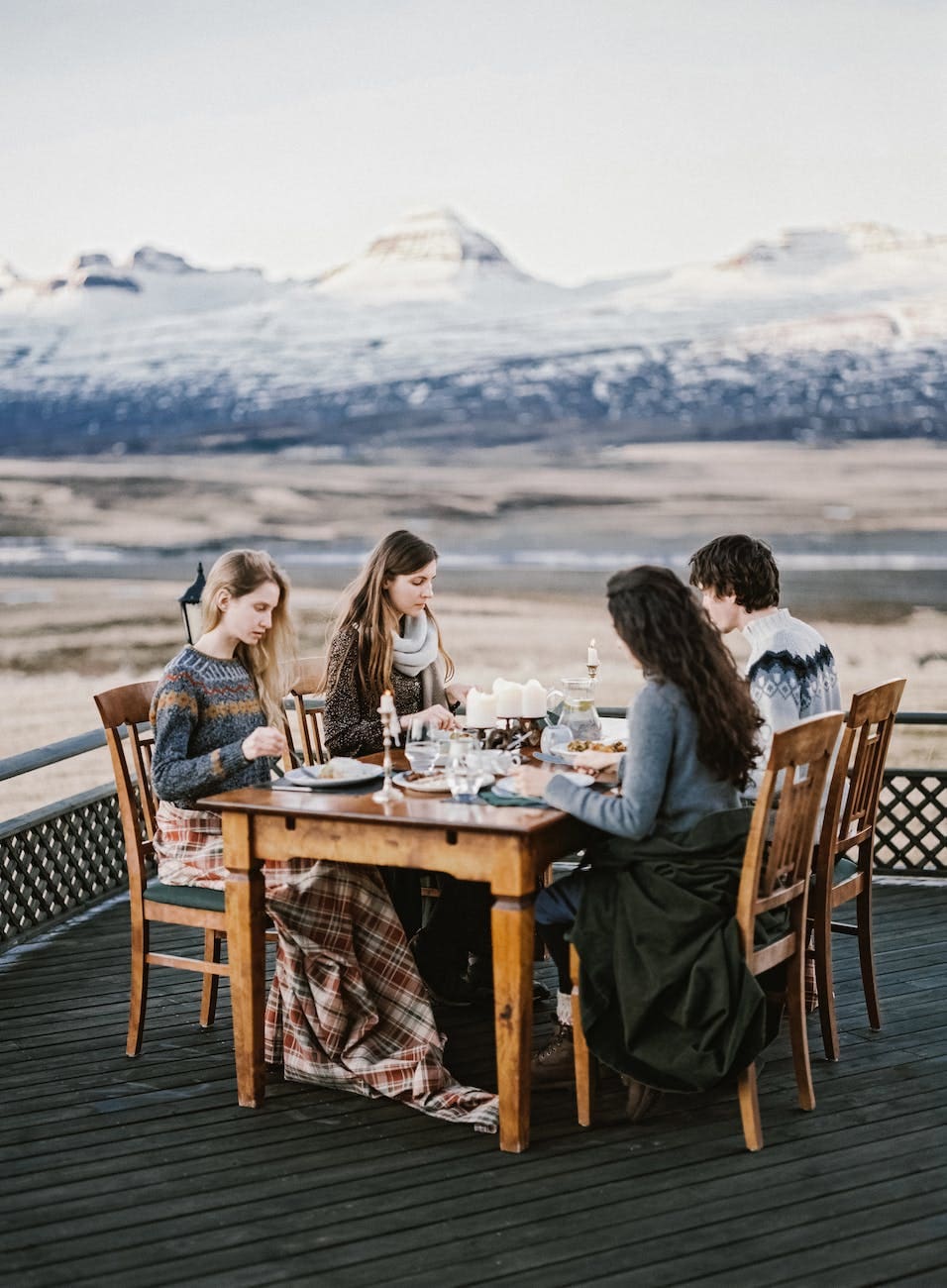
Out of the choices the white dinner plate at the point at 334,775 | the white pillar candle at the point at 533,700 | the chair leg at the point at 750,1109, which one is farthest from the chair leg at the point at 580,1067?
the white pillar candle at the point at 533,700

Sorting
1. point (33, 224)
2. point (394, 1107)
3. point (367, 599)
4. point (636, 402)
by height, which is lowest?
point (394, 1107)

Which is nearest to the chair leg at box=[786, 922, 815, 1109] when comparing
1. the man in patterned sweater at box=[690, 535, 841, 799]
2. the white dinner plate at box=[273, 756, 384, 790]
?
the man in patterned sweater at box=[690, 535, 841, 799]

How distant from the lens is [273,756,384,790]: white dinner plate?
2.95 metres

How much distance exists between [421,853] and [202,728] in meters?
0.75

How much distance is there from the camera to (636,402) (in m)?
12.5

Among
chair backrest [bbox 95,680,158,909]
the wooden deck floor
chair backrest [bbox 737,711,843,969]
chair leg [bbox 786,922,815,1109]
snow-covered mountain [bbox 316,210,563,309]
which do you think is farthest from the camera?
snow-covered mountain [bbox 316,210,563,309]

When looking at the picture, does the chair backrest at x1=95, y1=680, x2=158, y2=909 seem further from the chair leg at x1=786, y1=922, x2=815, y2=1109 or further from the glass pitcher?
the chair leg at x1=786, y1=922, x2=815, y2=1109

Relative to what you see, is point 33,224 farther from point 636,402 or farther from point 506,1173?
point 506,1173

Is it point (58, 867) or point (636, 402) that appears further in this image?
point (636, 402)

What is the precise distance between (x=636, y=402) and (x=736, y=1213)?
34.8ft

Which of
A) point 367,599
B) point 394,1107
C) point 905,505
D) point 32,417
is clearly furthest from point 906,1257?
point 32,417

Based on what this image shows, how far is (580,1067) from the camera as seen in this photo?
282 centimetres

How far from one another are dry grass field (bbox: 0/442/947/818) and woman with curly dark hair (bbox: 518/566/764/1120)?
9466 mm

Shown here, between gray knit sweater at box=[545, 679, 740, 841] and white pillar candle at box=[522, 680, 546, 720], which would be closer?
gray knit sweater at box=[545, 679, 740, 841]
